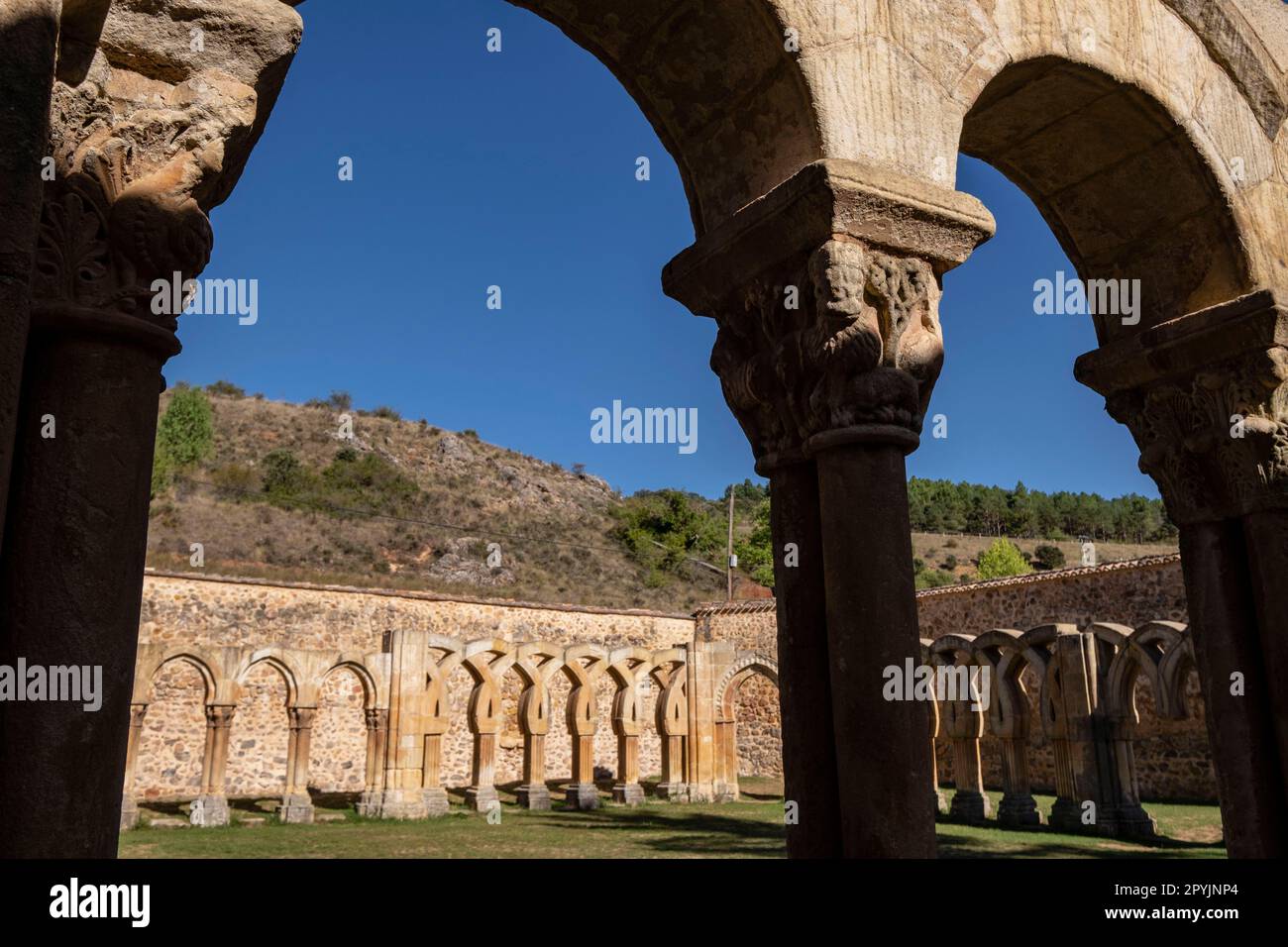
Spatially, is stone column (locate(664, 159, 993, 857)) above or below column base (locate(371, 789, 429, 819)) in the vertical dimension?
above

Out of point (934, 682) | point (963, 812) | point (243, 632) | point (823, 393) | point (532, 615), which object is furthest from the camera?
point (532, 615)

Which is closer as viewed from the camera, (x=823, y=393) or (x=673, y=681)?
(x=823, y=393)

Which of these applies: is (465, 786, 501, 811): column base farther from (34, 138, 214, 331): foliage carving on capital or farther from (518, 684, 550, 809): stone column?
(34, 138, 214, 331): foliage carving on capital

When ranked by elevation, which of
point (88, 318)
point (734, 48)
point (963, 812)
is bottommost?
point (963, 812)

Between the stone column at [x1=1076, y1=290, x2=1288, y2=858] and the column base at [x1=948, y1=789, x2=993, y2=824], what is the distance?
12.0 metres

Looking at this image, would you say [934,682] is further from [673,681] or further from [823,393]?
[823,393]

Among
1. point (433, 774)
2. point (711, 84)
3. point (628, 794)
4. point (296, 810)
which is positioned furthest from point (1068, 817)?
point (711, 84)

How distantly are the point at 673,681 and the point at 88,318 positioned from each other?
18642 millimetres

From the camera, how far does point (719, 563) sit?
4606cm

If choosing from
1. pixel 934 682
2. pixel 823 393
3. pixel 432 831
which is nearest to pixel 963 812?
pixel 934 682

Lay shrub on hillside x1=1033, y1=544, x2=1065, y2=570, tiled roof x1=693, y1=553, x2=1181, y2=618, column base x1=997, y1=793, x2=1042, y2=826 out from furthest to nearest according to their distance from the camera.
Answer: shrub on hillside x1=1033, y1=544, x2=1065, y2=570
tiled roof x1=693, y1=553, x2=1181, y2=618
column base x1=997, y1=793, x2=1042, y2=826

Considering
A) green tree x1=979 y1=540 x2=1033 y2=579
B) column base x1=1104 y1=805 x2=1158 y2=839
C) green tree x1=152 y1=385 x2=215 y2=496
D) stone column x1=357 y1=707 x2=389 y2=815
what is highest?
green tree x1=152 y1=385 x2=215 y2=496

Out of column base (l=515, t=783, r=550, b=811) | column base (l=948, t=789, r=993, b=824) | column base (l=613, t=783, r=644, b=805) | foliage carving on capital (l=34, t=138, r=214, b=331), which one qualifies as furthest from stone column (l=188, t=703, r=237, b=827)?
foliage carving on capital (l=34, t=138, r=214, b=331)

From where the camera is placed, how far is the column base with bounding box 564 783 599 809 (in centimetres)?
1816
